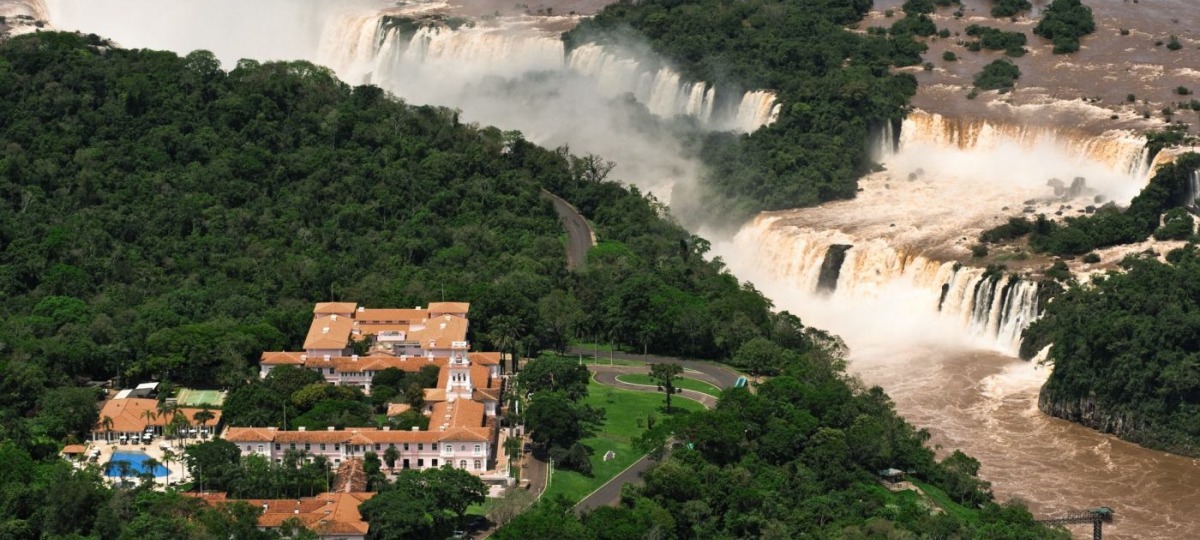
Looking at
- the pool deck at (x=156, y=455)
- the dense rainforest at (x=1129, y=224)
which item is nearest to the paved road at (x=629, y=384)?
the pool deck at (x=156, y=455)

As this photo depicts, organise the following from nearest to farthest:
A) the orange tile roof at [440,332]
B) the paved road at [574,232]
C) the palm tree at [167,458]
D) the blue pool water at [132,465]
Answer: the blue pool water at [132,465] < the palm tree at [167,458] < the orange tile roof at [440,332] < the paved road at [574,232]

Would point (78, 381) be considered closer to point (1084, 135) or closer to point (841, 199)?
point (841, 199)

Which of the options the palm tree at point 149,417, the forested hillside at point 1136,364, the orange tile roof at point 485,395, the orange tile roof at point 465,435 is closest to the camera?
the orange tile roof at point 465,435

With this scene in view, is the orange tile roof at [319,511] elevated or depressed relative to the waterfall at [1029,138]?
depressed

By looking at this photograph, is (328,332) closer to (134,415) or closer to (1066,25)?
(134,415)

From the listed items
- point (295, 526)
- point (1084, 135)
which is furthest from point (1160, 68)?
point (295, 526)

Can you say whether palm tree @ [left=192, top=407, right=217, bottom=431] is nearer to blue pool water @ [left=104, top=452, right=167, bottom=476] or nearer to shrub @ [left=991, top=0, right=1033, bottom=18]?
blue pool water @ [left=104, top=452, right=167, bottom=476]

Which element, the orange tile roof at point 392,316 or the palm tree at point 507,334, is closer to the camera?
the palm tree at point 507,334

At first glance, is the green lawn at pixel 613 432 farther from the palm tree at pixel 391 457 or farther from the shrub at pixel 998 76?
the shrub at pixel 998 76
